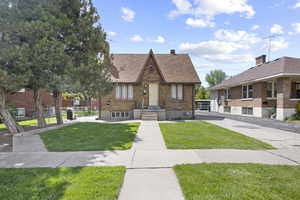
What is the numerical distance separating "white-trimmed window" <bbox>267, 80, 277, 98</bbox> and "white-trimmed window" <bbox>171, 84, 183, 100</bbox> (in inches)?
335

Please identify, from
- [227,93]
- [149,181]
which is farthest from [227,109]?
[149,181]

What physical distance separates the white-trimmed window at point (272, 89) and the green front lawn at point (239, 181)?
1372 centimetres

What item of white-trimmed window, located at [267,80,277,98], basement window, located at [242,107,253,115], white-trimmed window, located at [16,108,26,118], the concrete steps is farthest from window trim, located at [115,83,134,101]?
white-trimmed window, located at [267,80,277,98]

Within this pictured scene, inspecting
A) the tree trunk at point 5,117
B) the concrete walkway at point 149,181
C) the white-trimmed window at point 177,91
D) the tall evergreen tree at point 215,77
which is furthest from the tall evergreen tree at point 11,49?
the tall evergreen tree at point 215,77

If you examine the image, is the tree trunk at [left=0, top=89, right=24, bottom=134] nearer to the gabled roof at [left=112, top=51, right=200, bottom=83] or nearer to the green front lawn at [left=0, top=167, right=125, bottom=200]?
the green front lawn at [left=0, top=167, right=125, bottom=200]

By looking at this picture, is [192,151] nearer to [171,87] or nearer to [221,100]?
[171,87]

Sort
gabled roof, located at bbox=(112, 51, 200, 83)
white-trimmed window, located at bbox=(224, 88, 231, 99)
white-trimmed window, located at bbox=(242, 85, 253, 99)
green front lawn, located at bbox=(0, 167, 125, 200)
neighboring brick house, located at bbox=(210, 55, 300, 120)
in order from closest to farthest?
green front lawn, located at bbox=(0, 167, 125, 200) < neighboring brick house, located at bbox=(210, 55, 300, 120) < gabled roof, located at bbox=(112, 51, 200, 83) < white-trimmed window, located at bbox=(242, 85, 253, 99) < white-trimmed window, located at bbox=(224, 88, 231, 99)

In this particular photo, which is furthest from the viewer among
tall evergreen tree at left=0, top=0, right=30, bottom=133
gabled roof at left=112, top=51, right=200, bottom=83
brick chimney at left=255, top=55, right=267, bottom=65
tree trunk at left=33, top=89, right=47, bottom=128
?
brick chimney at left=255, top=55, right=267, bottom=65

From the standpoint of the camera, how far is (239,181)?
3168mm

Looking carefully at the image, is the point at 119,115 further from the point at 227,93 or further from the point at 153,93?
the point at 227,93

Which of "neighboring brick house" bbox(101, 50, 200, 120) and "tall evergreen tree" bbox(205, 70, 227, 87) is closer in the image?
"neighboring brick house" bbox(101, 50, 200, 120)

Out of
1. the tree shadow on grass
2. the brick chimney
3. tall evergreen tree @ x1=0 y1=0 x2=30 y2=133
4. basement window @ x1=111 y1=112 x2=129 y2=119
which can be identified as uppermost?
the brick chimney

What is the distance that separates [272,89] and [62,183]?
18.3 meters

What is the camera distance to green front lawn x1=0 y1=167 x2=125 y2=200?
2.70 m
